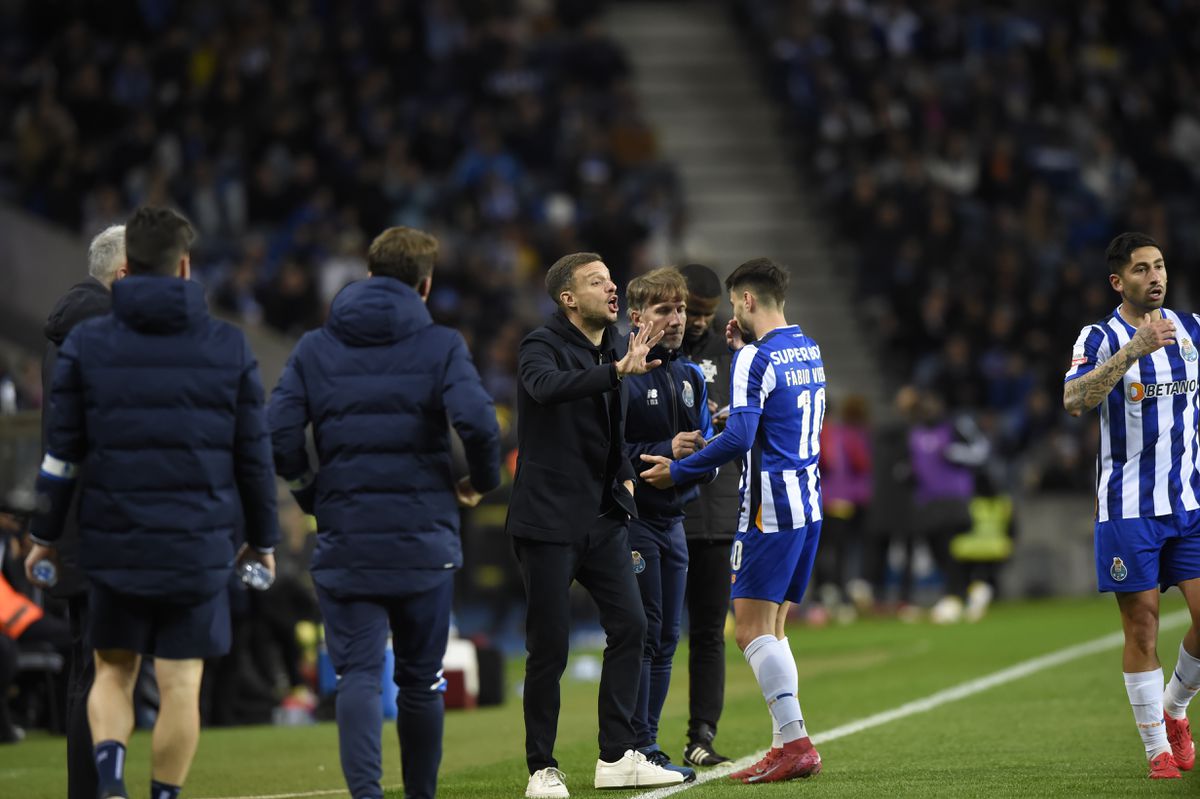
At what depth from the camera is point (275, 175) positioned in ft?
71.5

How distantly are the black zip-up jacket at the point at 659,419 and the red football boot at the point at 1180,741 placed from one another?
2.40 meters

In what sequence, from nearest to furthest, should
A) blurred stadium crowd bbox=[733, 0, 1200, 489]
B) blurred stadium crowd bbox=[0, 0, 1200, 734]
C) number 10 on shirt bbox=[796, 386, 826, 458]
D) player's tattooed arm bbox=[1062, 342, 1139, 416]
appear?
player's tattooed arm bbox=[1062, 342, 1139, 416]
number 10 on shirt bbox=[796, 386, 826, 458]
blurred stadium crowd bbox=[0, 0, 1200, 734]
blurred stadium crowd bbox=[733, 0, 1200, 489]

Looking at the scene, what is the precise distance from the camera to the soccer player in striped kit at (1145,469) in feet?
26.6

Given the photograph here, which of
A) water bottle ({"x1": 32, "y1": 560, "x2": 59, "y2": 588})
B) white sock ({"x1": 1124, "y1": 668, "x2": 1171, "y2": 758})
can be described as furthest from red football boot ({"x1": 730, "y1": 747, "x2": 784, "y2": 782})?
water bottle ({"x1": 32, "y1": 560, "x2": 59, "y2": 588})

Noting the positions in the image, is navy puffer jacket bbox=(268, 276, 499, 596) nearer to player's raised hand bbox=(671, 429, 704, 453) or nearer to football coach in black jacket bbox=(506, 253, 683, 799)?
football coach in black jacket bbox=(506, 253, 683, 799)

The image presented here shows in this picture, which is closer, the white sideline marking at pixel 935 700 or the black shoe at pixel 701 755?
the white sideline marking at pixel 935 700

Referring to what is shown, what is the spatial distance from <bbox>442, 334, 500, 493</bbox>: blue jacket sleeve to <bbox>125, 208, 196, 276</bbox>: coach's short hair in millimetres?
1049

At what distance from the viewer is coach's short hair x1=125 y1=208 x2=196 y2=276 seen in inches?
258

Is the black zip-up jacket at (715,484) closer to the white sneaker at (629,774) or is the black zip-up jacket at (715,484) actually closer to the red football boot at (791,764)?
the red football boot at (791,764)

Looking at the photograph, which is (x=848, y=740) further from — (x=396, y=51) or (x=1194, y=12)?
(x=1194, y=12)

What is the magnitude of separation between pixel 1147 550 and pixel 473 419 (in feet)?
10.5

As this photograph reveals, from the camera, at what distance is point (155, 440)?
21.2 feet

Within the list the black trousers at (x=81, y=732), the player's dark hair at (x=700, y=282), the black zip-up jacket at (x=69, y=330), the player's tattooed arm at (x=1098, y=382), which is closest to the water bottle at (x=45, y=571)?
the black trousers at (x=81, y=732)

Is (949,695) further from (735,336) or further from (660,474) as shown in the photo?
(660,474)
